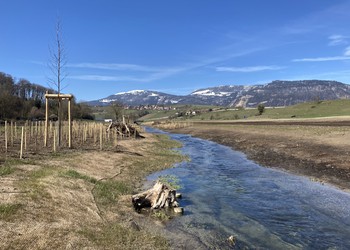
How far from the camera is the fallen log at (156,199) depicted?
15445 mm

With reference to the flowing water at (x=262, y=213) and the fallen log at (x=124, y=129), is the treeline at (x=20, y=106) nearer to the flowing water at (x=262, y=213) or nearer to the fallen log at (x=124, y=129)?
the fallen log at (x=124, y=129)

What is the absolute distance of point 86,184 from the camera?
1716 centimetres

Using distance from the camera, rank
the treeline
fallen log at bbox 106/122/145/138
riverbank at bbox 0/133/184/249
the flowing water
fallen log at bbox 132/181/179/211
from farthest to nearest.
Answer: the treeline → fallen log at bbox 106/122/145/138 → fallen log at bbox 132/181/179/211 → the flowing water → riverbank at bbox 0/133/184/249

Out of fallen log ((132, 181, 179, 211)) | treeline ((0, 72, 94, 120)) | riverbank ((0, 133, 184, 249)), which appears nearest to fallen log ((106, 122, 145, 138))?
treeline ((0, 72, 94, 120))

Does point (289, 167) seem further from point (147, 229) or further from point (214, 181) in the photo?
point (147, 229)

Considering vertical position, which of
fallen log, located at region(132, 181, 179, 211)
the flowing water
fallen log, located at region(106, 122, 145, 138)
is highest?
fallen log, located at region(106, 122, 145, 138)

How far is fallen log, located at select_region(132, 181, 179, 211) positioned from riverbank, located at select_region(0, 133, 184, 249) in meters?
0.55

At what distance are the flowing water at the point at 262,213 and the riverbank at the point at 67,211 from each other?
1733 millimetres

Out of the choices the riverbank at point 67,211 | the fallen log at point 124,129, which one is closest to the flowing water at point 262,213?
the riverbank at point 67,211

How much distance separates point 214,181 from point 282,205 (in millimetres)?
7074

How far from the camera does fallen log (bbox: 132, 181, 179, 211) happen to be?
50.7ft

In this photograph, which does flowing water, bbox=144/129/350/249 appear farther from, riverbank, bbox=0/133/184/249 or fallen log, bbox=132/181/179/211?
riverbank, bbox=0/133/184/249

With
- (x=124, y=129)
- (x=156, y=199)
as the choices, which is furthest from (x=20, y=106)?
(x=156, y=199)

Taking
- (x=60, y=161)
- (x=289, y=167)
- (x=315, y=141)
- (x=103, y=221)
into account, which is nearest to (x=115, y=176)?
(x=60, y=161)
